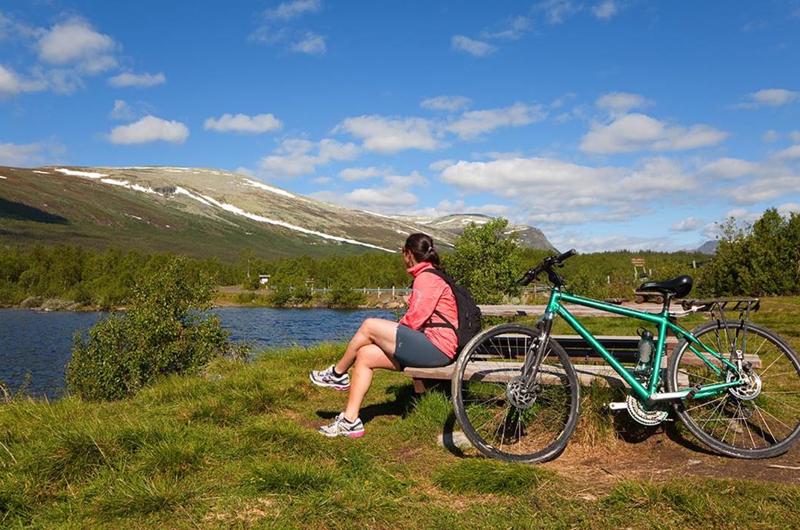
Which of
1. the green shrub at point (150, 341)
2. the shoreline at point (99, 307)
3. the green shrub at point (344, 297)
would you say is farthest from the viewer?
the green shrub at point (344, 297)

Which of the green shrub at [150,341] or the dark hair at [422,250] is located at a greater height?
the dark hair at [422,250]

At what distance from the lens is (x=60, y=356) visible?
45219 millimetres

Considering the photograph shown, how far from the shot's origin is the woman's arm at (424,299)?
5.62m

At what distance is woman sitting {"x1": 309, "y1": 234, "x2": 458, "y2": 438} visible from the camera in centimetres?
562

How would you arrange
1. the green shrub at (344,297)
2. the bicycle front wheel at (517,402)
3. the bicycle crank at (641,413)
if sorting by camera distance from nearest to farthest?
the bicycle front wheel at (517,402) → the bicycle crank at (641,413) → the green shrub at (344,297)

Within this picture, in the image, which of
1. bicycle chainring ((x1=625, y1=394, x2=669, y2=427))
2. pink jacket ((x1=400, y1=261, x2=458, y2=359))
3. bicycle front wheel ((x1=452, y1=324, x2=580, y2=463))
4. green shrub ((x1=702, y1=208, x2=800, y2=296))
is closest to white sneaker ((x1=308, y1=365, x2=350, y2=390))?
pink jacket ((x1=400, y1=261, x2=458, y2=359))

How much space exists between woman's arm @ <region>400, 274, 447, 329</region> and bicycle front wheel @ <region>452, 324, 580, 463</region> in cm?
61

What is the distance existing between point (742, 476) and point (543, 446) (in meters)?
1.58

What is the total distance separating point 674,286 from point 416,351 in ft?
7.90

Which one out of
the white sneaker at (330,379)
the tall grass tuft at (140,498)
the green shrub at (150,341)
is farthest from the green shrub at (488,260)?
the tall grass tuft at (140,498)

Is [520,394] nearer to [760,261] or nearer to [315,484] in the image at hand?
[315,484]

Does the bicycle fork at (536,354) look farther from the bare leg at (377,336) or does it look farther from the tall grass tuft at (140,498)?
the tall grass tuft at (140,498)

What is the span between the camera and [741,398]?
17.1 ft

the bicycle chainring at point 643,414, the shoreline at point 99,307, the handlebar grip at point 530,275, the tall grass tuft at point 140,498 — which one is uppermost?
the handlebar grip at point 530,275
